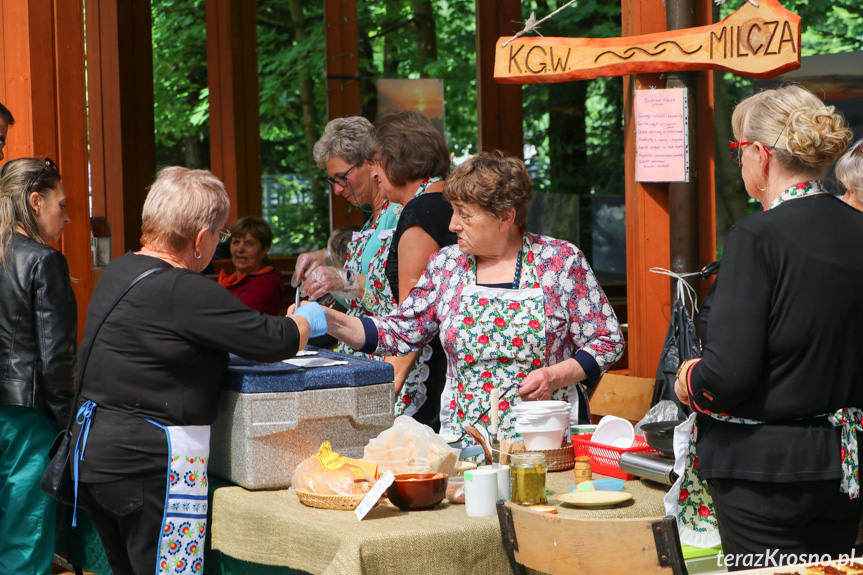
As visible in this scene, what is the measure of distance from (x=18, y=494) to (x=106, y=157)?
4545 mm

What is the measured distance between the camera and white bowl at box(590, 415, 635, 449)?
2734 mm

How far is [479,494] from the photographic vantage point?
2.23m

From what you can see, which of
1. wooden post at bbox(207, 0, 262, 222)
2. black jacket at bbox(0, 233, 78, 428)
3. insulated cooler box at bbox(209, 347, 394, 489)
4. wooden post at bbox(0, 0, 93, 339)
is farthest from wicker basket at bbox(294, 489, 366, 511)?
wooden post at bbox(207, 0, 262, 222)

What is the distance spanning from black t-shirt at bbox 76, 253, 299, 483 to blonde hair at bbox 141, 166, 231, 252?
8 cm

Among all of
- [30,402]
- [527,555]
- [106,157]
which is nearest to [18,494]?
[30,402]

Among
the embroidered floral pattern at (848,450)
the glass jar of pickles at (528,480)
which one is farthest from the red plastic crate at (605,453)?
the embroidered floral pattern at (848,450)

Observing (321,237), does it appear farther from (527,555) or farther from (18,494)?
(527,555)

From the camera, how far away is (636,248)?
141 inches

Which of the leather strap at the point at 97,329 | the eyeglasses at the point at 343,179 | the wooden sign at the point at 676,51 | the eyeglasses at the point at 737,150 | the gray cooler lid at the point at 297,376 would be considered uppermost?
the wooden sign at the point at 676,51

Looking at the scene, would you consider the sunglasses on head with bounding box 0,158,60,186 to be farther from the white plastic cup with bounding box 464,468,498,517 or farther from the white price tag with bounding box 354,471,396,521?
the white plastic cup with bounding box 464,468,498,517

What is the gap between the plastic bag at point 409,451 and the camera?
2.36 m

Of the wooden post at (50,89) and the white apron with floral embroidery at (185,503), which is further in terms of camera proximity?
the wooden post at (50,89)

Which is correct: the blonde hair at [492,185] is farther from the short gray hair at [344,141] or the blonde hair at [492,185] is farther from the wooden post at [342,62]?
the wooden post at [342,62]

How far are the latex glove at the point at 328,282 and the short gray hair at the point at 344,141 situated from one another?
0.53 metres
